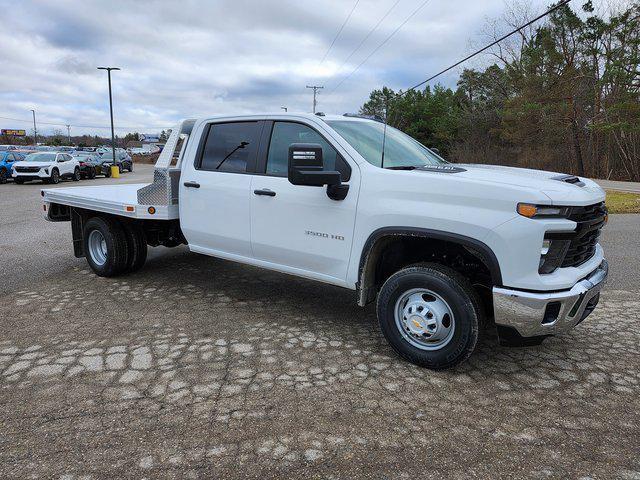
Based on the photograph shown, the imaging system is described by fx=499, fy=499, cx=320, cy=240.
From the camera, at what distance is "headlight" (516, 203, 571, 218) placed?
3143mm

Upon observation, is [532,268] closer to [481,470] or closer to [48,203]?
[481,470]

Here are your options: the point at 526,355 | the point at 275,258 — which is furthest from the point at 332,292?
the point at 526,355

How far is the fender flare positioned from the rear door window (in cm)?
152

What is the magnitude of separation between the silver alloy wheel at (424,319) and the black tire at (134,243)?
12.2ft

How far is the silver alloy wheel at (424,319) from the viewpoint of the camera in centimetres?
362

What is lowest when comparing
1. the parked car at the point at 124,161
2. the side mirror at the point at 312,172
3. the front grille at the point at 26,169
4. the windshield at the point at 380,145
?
the parked car at the point at 124,161

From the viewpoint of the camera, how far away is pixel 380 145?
14.4 ft

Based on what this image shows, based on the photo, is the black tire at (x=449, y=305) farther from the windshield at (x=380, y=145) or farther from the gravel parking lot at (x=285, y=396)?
the windshield at (x=380, y=145)

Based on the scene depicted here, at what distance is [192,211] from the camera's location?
5.11 metres

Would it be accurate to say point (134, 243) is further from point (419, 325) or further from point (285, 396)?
point (419, 325)

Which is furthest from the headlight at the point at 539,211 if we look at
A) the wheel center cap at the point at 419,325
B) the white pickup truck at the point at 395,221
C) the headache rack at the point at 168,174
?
the headache rack at the point at 168,174

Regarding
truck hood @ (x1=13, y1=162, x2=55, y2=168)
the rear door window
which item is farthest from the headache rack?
truck hood @ (x1=13, y1=162, x2=55, y2=168)

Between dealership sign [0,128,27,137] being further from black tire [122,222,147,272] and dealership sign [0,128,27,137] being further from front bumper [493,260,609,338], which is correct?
front bumper [493,260,609,338]

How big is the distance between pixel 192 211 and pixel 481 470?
362 centimetres
